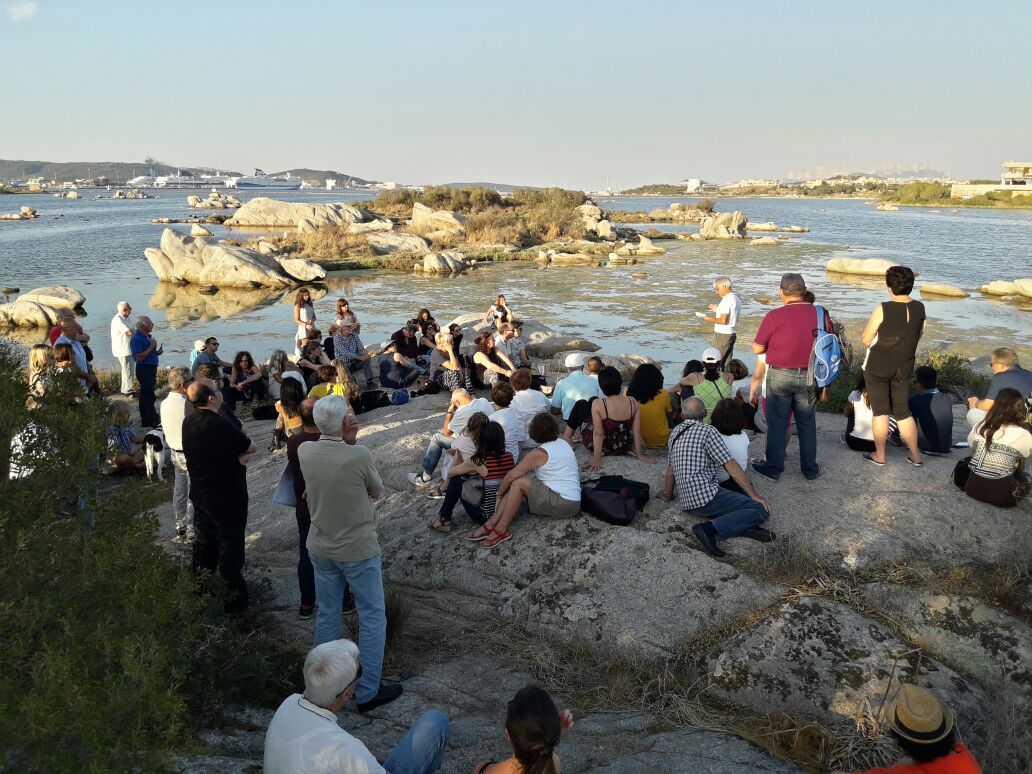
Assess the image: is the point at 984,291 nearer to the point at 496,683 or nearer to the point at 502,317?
the point at 502,317

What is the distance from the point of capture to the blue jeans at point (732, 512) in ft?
19.3

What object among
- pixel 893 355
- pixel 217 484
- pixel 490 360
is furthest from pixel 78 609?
pixel 490 360

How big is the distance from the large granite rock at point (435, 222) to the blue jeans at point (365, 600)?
142 ft

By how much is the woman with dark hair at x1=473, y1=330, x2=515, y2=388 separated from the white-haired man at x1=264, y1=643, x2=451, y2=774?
8.04 meters

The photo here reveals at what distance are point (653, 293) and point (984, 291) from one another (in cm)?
1284

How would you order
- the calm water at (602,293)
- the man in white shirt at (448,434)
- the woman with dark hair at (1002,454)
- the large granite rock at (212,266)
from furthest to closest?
the large granite rock at (212,266)
the calm water at (602,293)
the man in white shirt at (448,434)
the woman with dark hair at (1002,454)

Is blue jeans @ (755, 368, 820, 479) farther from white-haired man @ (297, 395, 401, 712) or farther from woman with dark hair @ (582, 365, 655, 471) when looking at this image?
white-haired man @ (297, 395, 401, 712)

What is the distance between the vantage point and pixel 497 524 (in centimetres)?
638

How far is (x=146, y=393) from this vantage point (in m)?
11.4

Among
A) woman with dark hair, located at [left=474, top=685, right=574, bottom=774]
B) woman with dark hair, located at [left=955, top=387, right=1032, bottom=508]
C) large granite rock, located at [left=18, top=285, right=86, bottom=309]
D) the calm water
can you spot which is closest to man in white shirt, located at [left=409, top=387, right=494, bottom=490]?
woman with dark hair, located at [left=474, top=685, right=574, bottom=774]

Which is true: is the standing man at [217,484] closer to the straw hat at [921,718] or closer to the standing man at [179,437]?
the standing man at [179,437]

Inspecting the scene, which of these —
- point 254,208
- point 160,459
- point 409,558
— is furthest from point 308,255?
point 409,558

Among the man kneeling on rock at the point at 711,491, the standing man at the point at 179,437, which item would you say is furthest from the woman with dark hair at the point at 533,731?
the standing man at the point at 179,437

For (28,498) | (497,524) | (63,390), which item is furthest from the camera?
(497,524)
